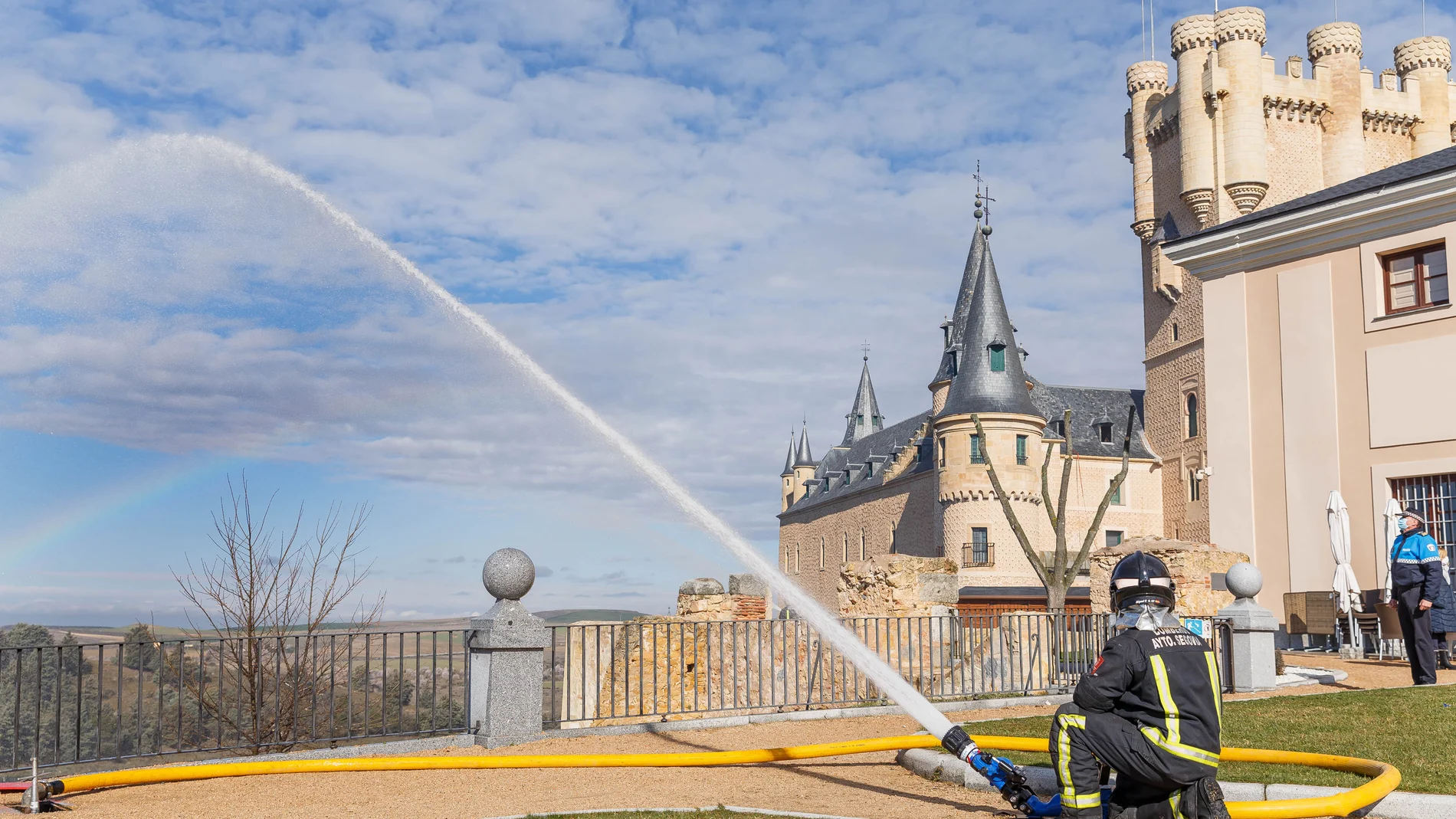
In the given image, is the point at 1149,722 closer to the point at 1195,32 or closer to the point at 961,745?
the point at 961,745

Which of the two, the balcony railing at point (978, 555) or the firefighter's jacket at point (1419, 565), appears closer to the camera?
the firefighter's jacket at point (1419, 565)

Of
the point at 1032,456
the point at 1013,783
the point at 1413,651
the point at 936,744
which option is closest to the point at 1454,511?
the point at 1413,651

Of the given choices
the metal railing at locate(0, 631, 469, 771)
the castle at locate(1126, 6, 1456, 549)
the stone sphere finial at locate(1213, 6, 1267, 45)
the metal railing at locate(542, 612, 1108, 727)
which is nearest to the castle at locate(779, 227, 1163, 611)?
the castle at locate(1126, 6, 1456, 549)

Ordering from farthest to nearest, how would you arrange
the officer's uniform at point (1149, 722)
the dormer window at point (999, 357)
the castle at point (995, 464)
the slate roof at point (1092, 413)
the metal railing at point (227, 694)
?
the slate roof at point (1092, 413), the dormer window at point (999, 357), the castle at point (995, 464), the metal railing at point (227, 694), the officer's uniform at point (1149, 722)

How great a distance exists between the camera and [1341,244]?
939 inches

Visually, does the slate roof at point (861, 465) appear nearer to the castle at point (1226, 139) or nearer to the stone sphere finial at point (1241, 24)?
the castle at point (1226, 139)

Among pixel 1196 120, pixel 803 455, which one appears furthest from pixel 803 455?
pixel 1196 120

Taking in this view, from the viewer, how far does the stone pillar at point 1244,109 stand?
53.7 meters

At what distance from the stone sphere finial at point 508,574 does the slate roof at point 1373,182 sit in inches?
791

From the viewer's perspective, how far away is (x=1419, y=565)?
13406mm

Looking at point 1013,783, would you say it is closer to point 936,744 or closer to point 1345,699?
point 936,744

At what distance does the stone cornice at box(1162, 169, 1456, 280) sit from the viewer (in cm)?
2212

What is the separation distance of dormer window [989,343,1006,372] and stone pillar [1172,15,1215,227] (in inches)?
470

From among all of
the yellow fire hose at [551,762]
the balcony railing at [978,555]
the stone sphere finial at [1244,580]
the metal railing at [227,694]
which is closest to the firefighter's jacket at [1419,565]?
the stone sphere finial at [1244,580]
